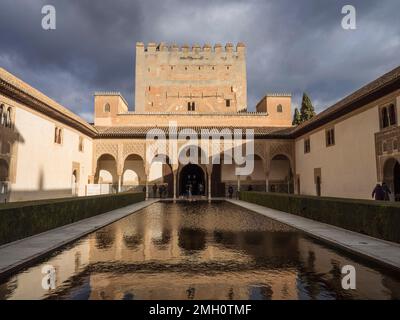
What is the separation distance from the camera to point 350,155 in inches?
609

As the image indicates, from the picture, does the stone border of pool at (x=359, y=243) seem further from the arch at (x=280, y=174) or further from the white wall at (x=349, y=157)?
the arch at (x=280, y=174)

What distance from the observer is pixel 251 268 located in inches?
189

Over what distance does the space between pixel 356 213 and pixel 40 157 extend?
1459cm

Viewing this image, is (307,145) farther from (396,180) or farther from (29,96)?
(29,96)

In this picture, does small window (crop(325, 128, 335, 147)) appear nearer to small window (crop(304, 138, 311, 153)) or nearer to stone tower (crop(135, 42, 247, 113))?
small window (crop(304, 138, 311, 153))

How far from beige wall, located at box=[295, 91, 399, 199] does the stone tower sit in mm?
17771

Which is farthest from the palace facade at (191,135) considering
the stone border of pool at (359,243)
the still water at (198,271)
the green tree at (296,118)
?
the green tree at (296,118)

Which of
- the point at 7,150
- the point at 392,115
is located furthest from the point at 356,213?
the point at 7,150

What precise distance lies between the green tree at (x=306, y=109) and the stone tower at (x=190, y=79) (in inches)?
351

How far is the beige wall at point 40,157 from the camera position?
44.0 ft
